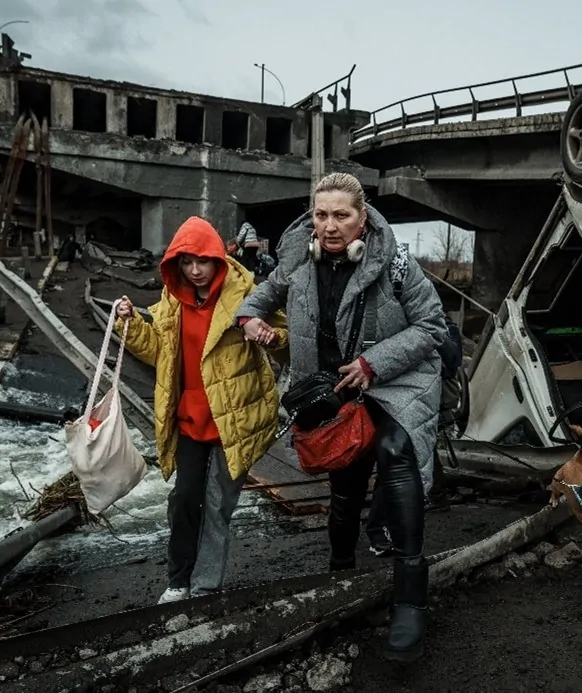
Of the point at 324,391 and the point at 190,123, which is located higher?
the point at 190,123

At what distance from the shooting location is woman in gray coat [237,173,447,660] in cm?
262

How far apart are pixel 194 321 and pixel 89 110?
79.7 feet

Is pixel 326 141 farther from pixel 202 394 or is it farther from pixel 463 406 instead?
pixel 202 394

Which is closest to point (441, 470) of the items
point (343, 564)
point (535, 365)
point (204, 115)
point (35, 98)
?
point (535, 365)

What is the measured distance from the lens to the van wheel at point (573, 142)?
404cm

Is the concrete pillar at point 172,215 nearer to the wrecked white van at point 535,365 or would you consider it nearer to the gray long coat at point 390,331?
the wrecked white van at point 535,365

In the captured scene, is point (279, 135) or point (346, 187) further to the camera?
point (279, 135)

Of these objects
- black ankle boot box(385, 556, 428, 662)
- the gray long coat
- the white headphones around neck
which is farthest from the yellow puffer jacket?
black ankle boot box(385, 556, 428, 662)

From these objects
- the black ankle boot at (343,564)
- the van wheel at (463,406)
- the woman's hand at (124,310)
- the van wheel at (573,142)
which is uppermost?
the van wheel at (573,142)

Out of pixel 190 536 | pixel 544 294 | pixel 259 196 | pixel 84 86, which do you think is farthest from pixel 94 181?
pixel 190 536

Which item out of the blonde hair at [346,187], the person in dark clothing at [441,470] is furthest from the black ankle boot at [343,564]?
the blonde hair at [346,187]

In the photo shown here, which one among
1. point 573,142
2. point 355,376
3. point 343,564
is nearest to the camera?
point 355,376

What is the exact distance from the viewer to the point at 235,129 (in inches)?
1033

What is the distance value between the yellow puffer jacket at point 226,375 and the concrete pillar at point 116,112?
20894mm
